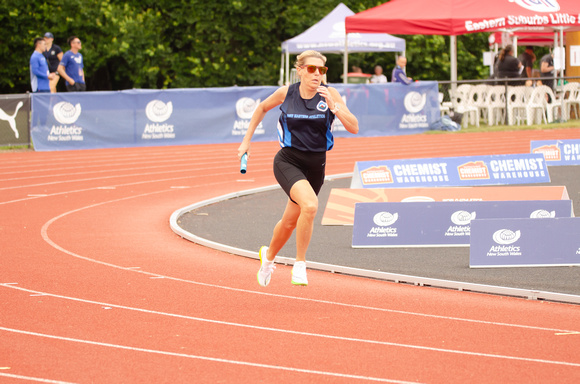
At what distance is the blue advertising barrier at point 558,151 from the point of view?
16.1 m

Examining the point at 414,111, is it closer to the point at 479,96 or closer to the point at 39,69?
the point at 479,96

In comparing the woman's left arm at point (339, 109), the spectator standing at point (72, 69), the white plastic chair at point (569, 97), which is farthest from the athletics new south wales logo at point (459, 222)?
the white plastic chair at point (569, 97)

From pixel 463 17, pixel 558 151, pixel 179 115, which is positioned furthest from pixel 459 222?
pixel 463 17

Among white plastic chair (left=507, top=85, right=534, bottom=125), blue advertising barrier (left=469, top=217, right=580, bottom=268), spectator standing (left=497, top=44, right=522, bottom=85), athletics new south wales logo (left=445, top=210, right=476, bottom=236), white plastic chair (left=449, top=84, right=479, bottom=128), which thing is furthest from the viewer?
white plastic chair (left=449, top=84, right=479, bottom=128)

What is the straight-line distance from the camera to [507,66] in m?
24.5

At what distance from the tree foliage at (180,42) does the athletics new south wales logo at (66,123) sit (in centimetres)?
1318

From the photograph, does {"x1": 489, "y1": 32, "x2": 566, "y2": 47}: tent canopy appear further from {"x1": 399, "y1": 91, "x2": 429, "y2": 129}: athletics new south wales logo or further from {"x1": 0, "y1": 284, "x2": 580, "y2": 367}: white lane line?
{"x1": 0, "y1": 284, "x2": 580, "y2": 367}: white lane line

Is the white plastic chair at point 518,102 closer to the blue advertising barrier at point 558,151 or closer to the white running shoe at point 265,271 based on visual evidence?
the blue advertising barrier at point 558,151

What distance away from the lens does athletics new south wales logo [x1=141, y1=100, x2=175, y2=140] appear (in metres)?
21.2

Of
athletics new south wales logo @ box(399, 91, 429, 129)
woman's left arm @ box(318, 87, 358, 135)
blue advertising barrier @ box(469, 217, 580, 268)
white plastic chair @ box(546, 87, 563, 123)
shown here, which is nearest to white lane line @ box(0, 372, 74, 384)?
woman's left arm @ box(318, 87, 358, 135)

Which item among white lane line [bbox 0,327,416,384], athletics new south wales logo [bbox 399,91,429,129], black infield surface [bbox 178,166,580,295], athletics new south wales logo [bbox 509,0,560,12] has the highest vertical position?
athletics new south wales logo [bbox 509,0,560,12]

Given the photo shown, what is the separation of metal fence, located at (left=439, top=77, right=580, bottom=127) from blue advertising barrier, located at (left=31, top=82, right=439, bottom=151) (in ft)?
3.88

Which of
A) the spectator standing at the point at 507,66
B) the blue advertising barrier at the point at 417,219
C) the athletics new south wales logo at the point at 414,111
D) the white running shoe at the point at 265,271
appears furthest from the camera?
the spectator standing at the point at 507,66

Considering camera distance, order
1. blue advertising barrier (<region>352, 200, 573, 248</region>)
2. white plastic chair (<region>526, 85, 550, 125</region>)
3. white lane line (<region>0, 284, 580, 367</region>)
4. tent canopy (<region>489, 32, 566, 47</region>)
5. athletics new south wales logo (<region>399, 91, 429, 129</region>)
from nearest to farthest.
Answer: white lane line (<region>0, 284, 580, 367</region>)
blue advertising barrier (<region>352, 200, 573, 248</region>)
athletics new south wales logo (<region>399, 91, 429, 129</region>)
white plastic chair (<region>526, 85, 550, 125</region>)
tent canopy (<region>489, 32, 566, 47</region>)
